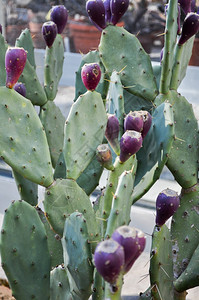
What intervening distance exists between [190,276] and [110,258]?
80cm

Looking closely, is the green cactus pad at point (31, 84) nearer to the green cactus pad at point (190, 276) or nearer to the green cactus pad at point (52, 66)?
the green cactus pad at point (52, 66)

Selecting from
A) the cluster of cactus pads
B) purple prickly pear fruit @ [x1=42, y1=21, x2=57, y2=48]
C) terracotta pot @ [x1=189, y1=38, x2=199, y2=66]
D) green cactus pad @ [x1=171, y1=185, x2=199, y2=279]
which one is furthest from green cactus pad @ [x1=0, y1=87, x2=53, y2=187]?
terracotta pot @ [x1=189, y1=38, x2=199, y2=66]

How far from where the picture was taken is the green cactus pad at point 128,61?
1.52 meters

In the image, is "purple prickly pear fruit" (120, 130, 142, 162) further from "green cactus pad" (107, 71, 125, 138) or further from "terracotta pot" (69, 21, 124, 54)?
"terracotta pot" (69, 21, 124, 54)

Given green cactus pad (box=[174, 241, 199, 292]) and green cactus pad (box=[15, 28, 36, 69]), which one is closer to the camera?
green cactus pad (box=[174, 241, 199, 292])

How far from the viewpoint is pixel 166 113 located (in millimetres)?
1259

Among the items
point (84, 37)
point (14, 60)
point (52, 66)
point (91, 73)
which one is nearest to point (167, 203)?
point (91, 73)

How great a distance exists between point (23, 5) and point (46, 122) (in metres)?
4.77

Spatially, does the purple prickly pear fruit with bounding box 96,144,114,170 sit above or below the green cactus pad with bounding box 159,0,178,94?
below

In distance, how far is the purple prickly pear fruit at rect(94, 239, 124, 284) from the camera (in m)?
0.69

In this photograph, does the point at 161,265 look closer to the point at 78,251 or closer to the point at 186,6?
the point at 78,251

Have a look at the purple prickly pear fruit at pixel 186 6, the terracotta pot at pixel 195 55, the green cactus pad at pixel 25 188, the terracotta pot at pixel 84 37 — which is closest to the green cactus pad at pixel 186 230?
the green cactus pad at pixel 25 188

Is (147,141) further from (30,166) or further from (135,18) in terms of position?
(135,18)

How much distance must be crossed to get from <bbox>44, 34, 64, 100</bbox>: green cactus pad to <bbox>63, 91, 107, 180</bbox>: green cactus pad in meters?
0.51
